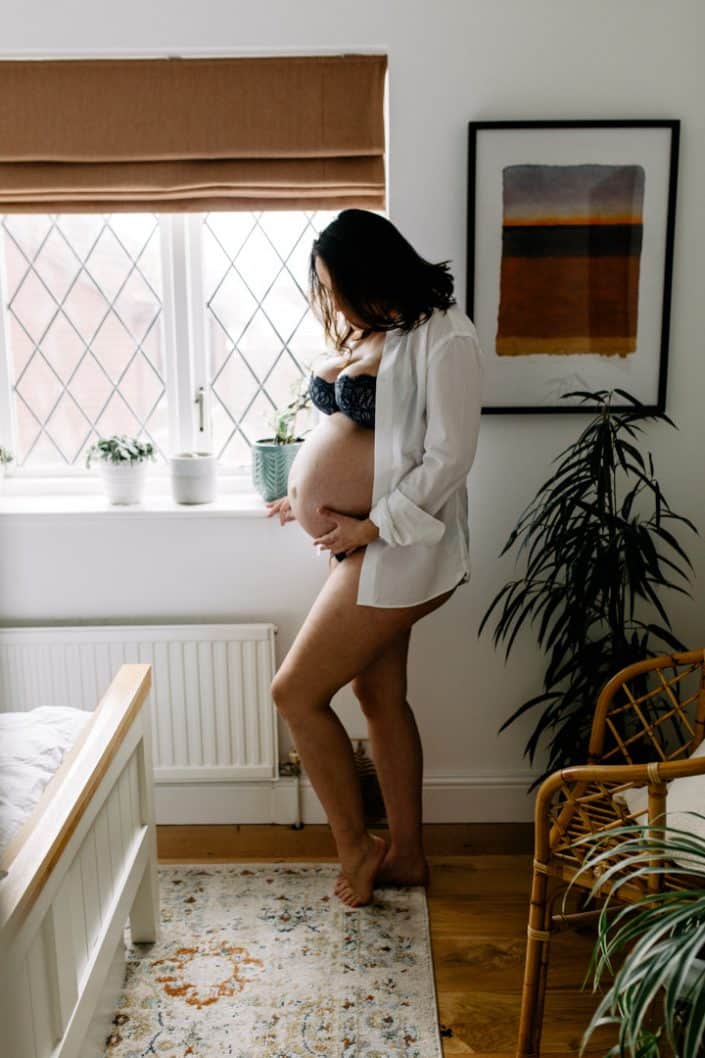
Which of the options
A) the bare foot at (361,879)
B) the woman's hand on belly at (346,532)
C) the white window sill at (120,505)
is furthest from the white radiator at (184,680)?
the woman's hand on belly at (346,532)

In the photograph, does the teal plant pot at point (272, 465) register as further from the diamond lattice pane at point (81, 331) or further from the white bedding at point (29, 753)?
the white bedding at point (29, 753)

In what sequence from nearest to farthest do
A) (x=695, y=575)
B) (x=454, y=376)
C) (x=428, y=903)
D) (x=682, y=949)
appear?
(x=682, y=949) < (x=454, y=376) < (x=428, y=903) < (x=695, y=575)

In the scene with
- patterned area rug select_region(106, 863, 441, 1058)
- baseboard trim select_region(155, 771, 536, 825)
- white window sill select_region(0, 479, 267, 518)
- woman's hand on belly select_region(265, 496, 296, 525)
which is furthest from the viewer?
baseboard trim select_region(155, 771, 536, 825)

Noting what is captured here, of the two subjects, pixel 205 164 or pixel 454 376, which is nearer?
pixel 454 376

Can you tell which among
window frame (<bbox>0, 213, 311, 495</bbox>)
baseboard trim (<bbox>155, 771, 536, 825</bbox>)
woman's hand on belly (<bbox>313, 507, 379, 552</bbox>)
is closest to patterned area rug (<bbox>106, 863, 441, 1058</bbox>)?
baseboard trim (<bbox>155, 771, 536, 825</bbox>)

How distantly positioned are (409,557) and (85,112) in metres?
1.43

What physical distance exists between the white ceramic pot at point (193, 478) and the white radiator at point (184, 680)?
36 cm

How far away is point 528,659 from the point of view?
2.85 metres

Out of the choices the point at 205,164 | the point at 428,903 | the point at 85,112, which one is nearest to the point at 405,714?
the point at 428,903

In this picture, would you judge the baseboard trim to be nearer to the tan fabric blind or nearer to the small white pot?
the small white pot

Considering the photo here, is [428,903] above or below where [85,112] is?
below

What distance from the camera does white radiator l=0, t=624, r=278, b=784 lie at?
275 centimetres

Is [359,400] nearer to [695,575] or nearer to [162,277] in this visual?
[162,277]

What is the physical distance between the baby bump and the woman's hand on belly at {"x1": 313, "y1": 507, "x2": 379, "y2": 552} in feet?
0.05
